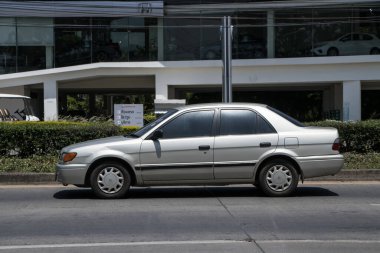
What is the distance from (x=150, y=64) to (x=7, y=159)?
16526 mm

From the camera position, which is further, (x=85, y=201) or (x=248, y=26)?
(x=248, y=26)

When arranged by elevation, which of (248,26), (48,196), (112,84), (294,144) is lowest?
(48,196)

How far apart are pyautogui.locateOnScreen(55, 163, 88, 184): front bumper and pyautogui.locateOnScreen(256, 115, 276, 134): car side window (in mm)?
3172

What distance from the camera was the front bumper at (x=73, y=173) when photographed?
32.4 ft

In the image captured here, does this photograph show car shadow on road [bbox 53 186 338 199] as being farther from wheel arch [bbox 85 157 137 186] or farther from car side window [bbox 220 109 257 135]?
car side window [bbox 220 109 257 135]

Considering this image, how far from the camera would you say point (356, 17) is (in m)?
29.3

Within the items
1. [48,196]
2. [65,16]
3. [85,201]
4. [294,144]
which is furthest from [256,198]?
[65,16]

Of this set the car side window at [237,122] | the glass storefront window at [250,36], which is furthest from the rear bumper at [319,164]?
the glass storefront window at [250,36]

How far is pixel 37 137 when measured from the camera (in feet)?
48.9

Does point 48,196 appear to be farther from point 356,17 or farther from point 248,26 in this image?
point 356,17

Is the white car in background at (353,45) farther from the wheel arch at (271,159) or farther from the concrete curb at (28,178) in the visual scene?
the wheel arch at (271,159)

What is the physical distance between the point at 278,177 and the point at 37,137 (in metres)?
7.42

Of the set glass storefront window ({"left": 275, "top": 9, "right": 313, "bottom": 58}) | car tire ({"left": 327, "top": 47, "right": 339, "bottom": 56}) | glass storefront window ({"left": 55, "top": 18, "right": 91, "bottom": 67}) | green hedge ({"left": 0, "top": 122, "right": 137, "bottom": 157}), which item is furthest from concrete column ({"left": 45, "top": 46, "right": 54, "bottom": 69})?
green hedge ({"left": 0, "top": 122, "right": 137, "bottom": 157})

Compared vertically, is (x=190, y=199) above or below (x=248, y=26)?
below
